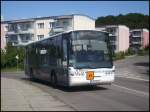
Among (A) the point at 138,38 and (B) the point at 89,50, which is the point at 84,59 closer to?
(B) the point at 89,50

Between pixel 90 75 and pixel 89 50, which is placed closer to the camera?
pixel 90 75

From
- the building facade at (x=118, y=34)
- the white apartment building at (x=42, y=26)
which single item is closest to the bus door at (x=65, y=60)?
the white apartment building at (x=42, y=26)

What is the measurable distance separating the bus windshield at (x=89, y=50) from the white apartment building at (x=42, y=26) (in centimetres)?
7271

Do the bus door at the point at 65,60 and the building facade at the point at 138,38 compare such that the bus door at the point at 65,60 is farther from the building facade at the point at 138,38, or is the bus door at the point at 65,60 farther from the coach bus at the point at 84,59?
the building facade at the point at 138,38

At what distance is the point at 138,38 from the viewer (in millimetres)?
138250

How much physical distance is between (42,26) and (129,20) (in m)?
46.8

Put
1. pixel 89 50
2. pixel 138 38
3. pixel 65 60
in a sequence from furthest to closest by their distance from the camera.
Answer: pixel 138 38
pixel 65 60
pixel 89 50

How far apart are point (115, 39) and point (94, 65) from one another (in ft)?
323

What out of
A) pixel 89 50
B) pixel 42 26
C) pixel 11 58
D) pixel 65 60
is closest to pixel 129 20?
pixel 42 26

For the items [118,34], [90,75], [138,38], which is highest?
[118,34]

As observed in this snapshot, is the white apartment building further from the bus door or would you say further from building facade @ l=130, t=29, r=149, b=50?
the bus door

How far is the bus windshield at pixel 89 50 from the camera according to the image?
18797 millimetres

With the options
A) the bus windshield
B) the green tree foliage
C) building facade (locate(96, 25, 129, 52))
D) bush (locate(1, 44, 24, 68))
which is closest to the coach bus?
the bus windshield

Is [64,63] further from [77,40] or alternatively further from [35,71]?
[35,71]
